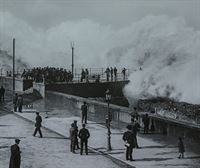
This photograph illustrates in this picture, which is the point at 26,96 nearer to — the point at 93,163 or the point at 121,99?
the point at 121,99

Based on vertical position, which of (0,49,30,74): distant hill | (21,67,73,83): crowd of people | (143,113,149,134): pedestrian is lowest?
(143,113,149,134): pedestrian

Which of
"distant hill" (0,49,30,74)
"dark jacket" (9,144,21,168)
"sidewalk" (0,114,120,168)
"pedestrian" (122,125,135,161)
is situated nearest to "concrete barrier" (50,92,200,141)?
A: "pedestrian" (122,125,135,161)

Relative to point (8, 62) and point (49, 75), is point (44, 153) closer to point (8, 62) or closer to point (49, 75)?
point (49, 75)

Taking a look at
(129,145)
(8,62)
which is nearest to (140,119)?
(129,145)

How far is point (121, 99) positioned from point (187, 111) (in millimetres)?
10394

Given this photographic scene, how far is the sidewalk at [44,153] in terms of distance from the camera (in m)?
17.5

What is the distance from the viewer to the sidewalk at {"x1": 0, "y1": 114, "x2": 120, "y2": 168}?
17.5m

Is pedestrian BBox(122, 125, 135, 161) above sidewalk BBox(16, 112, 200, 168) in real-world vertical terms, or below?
above

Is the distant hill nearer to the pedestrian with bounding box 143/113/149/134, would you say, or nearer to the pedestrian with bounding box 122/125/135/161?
the pedestrian with bounding box 143/113/149/134

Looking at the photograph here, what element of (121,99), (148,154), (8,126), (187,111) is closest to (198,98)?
(121,99)

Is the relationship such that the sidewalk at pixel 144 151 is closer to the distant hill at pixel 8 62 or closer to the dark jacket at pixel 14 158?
the dark jacket at pixel 14 158

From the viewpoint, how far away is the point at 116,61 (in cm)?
7925

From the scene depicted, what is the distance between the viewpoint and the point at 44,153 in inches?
757

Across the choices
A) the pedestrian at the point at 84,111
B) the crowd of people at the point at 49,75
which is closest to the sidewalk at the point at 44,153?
the pedestrian at the point at 84,111
